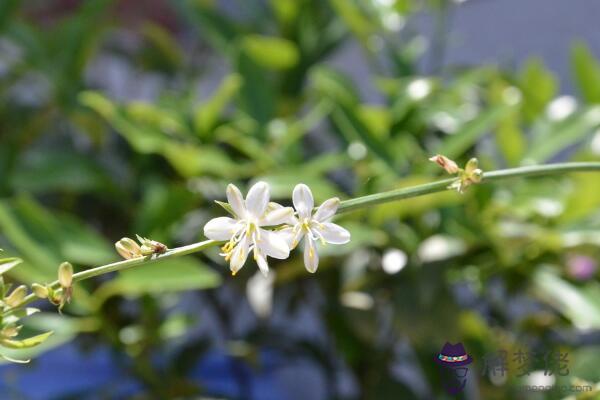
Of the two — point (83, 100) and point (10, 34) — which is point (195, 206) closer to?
point (83, 100)

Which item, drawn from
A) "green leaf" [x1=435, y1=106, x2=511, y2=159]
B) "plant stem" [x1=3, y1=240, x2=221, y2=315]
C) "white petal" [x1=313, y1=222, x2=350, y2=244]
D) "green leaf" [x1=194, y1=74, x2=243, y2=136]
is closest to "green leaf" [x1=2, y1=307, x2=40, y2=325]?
"plant stem" [x1=3, y1=240, x2=221, y2=315]

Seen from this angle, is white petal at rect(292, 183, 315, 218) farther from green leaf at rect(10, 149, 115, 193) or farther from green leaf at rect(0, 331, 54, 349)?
green leaf at rect(10, 149, 115, 193)

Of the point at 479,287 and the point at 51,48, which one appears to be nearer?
the point at 479,287

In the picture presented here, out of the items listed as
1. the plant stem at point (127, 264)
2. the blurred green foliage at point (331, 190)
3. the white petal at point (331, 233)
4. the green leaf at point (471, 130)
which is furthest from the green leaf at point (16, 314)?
the green leaf at point (471, 130)

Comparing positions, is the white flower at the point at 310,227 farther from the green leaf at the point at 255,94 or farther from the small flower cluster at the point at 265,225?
the green leaf at the point at 255,94

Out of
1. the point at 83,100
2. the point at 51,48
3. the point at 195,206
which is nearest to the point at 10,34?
the point at 51,48

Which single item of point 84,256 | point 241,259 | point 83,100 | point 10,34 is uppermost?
point 10,34

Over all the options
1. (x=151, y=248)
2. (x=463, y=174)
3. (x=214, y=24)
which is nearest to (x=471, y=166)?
(x=463, y=174)
